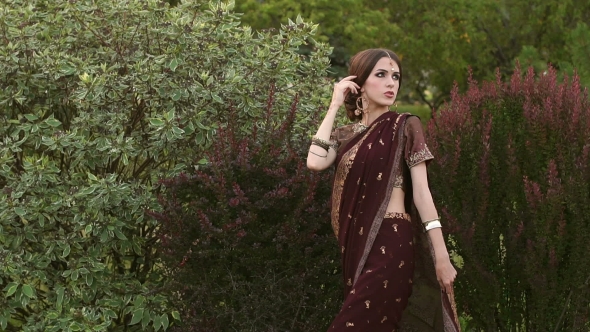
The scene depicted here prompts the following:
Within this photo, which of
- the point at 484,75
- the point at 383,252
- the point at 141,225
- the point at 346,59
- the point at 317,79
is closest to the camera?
the point at 383,252

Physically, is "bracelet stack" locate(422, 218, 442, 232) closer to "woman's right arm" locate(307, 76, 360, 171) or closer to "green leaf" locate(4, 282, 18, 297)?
"woman's right arm" locate(307, 76, 360, 171)

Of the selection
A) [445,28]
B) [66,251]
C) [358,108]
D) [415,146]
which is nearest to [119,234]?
[66,251]

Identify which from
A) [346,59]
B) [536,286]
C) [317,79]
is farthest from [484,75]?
[536,286]

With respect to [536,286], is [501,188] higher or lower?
higher

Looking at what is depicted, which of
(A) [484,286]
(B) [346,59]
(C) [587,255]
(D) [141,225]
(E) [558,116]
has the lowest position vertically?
(B) [346,59]

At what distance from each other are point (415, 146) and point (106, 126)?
2.18 meters

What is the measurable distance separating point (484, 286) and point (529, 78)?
1.25 metres

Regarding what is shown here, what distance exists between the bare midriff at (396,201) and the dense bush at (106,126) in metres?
1.28

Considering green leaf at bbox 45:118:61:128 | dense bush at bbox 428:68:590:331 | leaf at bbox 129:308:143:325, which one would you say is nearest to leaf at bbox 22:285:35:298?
leaf at bbox 129:308:143:325

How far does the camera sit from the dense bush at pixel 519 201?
17.3 feet

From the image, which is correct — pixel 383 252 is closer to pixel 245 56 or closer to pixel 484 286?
pixel 484 286

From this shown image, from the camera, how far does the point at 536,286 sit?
17.5ft

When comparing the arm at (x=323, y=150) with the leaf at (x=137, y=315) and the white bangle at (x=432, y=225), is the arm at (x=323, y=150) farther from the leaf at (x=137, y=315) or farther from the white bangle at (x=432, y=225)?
the leaf at (x=137, y=315)

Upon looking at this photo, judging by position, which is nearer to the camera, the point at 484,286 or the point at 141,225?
the point at 484,286
